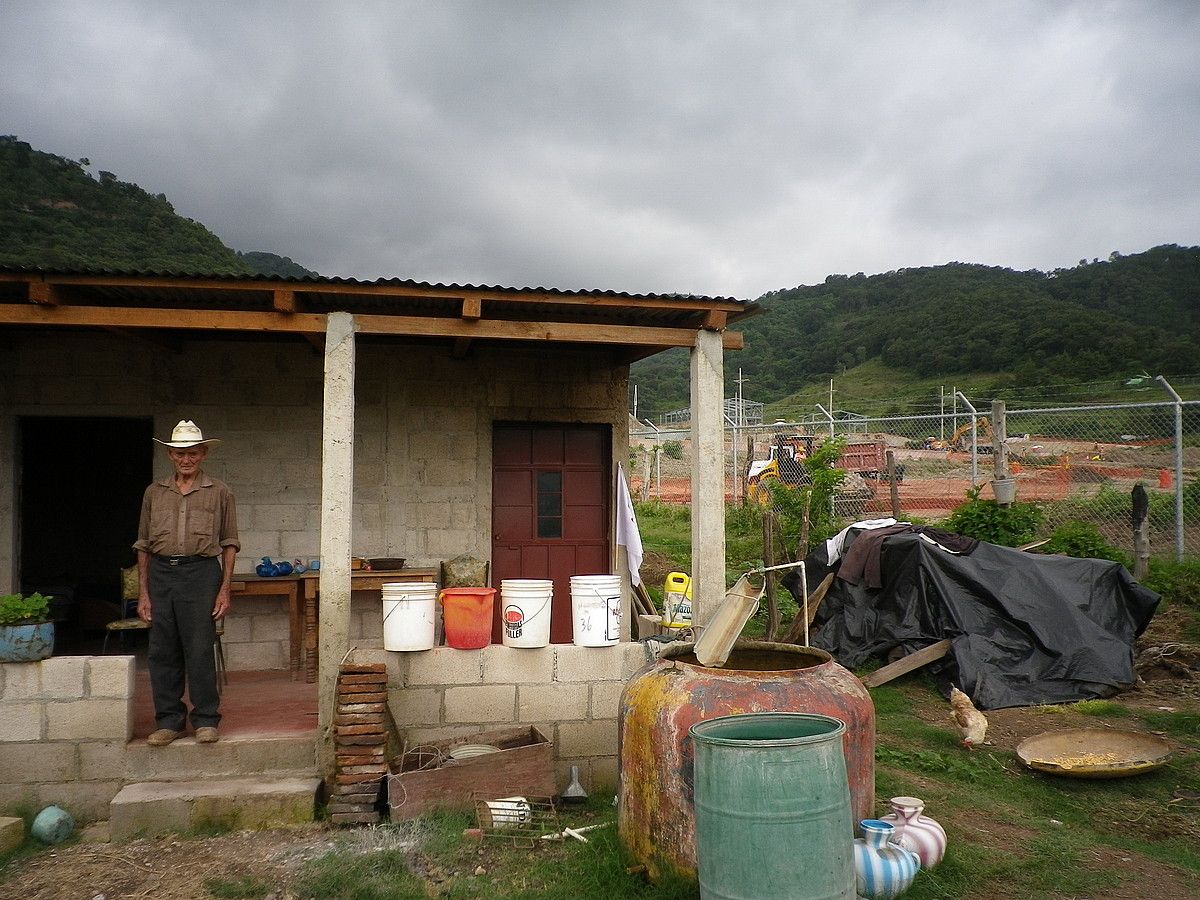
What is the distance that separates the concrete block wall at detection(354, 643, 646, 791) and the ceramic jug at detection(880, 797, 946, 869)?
182 centimetres

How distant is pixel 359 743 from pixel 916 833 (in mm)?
2960

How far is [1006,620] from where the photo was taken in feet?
25.9

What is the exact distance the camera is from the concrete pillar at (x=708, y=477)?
596cm

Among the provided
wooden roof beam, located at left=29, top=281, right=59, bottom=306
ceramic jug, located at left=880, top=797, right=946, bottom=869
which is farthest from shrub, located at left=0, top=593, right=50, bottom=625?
ceramic jug, located at left=880, top=797, right=946, bottom=869

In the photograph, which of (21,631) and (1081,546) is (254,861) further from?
(1081,546)

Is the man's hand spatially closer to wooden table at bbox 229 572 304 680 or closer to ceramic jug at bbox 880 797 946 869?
wooden table at bbox 229 572 304 680

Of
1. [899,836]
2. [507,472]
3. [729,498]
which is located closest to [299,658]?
[507,472]

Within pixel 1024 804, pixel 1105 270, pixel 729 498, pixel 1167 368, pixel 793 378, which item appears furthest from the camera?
pixel 793 378

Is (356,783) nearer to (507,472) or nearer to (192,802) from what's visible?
(192,802)

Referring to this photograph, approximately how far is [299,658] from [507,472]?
242 centimetres

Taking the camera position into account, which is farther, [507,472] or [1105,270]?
[1105,270]

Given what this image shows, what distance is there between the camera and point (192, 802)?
5.00 metres

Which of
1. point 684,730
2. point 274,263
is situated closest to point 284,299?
point 684,730

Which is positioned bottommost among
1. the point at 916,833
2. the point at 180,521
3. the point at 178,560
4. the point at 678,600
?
the point at 916,833
